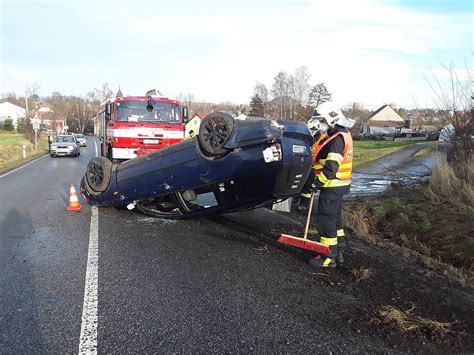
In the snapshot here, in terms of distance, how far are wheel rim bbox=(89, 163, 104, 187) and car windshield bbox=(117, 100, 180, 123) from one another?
16.0 ft

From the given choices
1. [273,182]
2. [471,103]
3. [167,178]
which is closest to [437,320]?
[273,182]

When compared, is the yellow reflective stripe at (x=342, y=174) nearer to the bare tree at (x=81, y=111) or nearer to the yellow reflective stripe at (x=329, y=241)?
the yellow reflective stripe at (x=329, y=241)

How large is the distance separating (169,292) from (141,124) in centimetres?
888

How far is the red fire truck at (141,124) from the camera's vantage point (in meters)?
12.0

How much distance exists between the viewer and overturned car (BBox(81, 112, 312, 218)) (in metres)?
5.29

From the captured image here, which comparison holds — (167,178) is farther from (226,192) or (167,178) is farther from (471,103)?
(471,103)

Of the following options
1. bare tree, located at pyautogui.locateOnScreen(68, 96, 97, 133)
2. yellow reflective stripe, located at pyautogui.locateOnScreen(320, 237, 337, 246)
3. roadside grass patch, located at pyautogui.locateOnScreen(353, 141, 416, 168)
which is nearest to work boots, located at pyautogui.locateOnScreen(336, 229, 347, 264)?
yellow reflective stripe, located at pyautogui.locateOnScreen(320, 237, 337, 246)

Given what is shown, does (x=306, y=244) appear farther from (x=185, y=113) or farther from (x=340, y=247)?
(x=185, y=113)

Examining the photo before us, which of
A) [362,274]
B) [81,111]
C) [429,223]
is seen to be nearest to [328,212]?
[362,274]

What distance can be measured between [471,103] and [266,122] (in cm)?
468

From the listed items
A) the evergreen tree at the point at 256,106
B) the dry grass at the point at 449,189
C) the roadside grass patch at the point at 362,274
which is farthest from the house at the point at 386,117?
the roadside grass patch at the point at 362,274

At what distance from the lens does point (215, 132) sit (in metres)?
5.59

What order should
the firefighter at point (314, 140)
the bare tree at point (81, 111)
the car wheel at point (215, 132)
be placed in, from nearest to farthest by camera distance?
the firefighter at point (314, 140) < the car wheel at point (215, 132) < the bare tree at point (81, 111)

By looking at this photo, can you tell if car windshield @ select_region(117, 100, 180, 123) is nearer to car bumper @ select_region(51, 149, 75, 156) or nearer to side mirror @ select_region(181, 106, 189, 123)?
side mirror @ select_region(181, 106, 189, 123)
